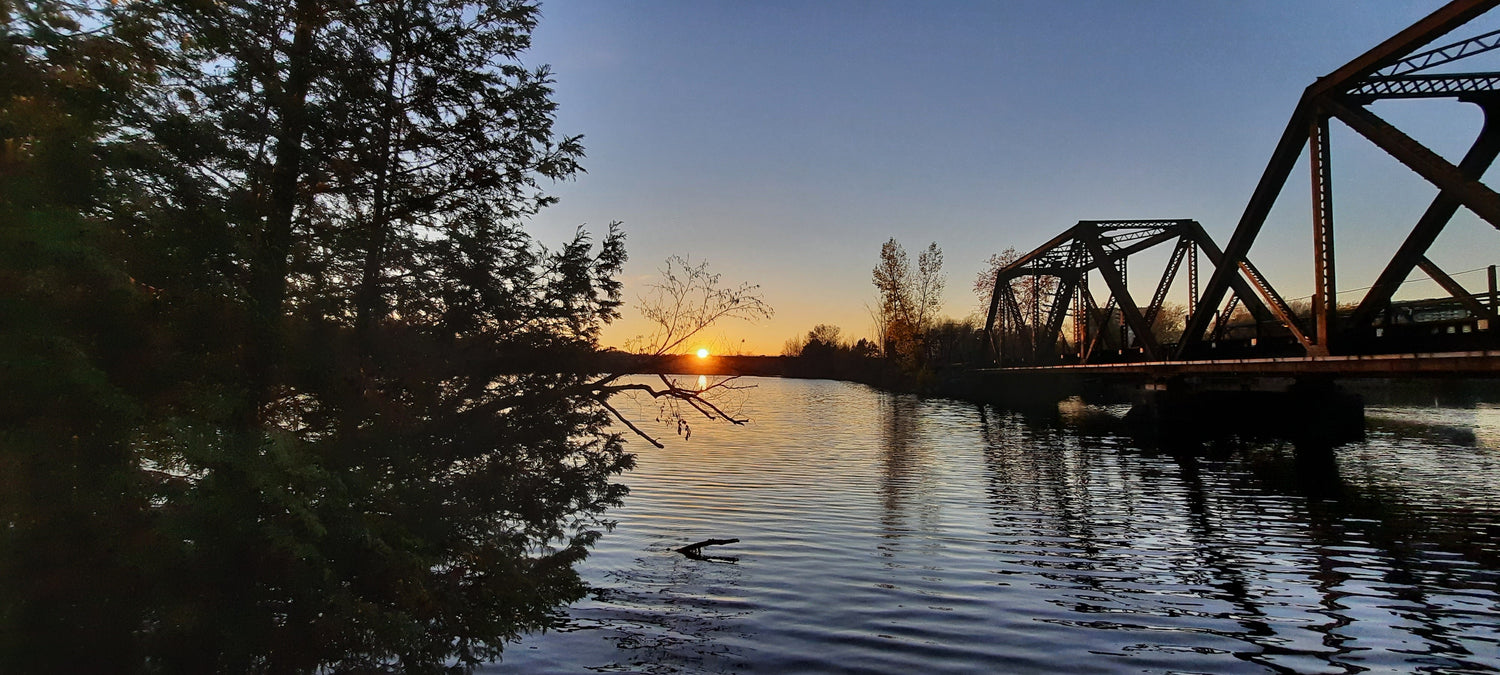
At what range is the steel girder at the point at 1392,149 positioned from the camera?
18.4 m

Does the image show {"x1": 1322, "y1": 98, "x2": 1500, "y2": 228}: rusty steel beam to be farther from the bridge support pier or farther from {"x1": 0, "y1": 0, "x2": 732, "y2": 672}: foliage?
{"x1": 0, "y1": 0, "x2": 732, "y2": 672}: foliage

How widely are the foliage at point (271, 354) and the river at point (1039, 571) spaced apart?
1848mm

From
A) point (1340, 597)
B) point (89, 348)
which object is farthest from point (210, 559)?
point (1340, 597)

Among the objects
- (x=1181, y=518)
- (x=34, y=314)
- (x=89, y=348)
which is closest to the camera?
(x=34, y=314)

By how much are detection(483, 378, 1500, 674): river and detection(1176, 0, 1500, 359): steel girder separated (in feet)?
14.6

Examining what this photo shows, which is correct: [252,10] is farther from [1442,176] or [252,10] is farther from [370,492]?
[1442,176]

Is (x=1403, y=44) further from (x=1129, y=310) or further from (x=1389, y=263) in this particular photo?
(x=1129, y=310)

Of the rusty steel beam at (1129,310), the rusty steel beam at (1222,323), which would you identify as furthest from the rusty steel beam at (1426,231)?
the rusty steel beam at (1129,310)

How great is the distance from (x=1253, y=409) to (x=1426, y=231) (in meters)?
13.8

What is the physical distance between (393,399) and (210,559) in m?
2.11

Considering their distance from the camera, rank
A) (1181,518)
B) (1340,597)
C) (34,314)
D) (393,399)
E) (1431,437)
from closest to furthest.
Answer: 1. (34,314)
2. (393,399)
3. (1340,597)
4. (1181,518)
5. (1431,437)

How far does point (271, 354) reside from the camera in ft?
22.2

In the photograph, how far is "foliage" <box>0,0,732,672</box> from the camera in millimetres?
5539

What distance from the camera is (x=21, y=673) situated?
5535mm
